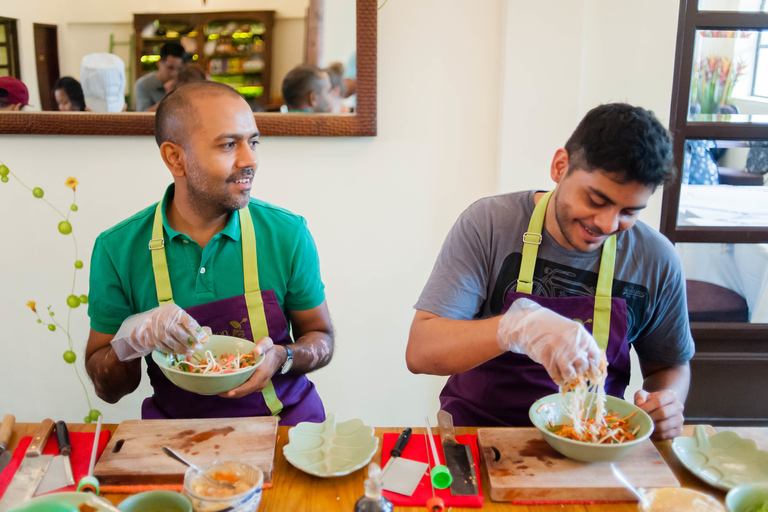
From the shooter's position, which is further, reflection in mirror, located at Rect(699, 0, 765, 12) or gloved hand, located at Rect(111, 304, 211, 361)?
reflection in mirror, located at Rect(699, 0, 765, 12)

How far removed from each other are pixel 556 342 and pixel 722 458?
485mm

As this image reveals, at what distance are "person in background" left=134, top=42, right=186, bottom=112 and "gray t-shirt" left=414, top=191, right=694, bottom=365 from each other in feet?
4.85

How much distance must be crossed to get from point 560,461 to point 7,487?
1211 millimetres

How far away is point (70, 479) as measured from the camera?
1.27 m

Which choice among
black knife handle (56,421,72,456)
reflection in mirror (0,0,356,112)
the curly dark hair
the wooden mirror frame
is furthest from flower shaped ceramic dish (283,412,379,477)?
reflection in mirror (0,0,356,112)

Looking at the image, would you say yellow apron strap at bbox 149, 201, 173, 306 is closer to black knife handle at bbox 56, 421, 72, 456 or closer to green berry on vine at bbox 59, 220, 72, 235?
black knife handle at bbox 56, 421, 72, 456

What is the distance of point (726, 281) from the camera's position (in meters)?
2.74

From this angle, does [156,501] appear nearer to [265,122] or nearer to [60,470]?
[60,470]

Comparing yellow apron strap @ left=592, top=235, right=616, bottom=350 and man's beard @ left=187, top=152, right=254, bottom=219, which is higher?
man's beard @ left=187, top=152, right=254, bottom=219

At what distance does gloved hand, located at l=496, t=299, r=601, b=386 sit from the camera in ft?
4.29

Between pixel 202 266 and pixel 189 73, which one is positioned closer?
pixel 202 266

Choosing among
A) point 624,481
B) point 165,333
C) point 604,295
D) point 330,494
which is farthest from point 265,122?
point 624,481

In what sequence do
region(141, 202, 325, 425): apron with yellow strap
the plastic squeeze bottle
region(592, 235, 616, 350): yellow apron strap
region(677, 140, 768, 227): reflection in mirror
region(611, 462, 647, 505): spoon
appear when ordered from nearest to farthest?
the plastic squeeze bottle
region(611, 462, 647, 505): spoon
region(592, 235, 616, 350): yellow apron strap
region(141, 202, 325, 425): apron with yellow strap
region(677, 140, 768, 227): reflection in mirror

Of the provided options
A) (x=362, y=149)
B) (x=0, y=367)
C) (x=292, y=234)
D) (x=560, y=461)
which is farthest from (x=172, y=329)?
(x=0, y=367)
